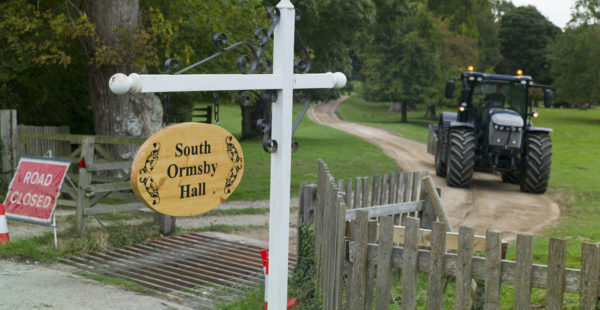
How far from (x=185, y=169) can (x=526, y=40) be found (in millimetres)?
66588

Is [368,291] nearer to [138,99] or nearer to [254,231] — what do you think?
[254,231]

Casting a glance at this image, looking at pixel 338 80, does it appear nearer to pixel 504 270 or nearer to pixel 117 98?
pixel 504 270

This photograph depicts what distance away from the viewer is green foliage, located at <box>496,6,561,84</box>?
65.3 metres

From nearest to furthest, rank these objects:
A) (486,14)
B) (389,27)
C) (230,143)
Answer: (230,143), (389,27), (486,14)

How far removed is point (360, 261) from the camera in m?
5.17

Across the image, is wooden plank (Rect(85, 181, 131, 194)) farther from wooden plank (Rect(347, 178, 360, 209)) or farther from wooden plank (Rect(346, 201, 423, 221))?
wooden plank (Rect(346, 201, 423, 221))

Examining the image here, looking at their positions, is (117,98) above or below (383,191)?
above

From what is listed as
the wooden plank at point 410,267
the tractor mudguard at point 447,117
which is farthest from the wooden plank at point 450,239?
the tractor mudguard at point 447,117

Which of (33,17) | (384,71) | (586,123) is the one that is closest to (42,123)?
(33,17)

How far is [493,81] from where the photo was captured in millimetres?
17828

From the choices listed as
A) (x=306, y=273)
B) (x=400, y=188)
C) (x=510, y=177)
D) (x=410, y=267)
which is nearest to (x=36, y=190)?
(x=306, y=273)

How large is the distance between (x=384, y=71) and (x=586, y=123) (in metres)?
14.5

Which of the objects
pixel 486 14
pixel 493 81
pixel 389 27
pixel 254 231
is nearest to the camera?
pixel 254 231

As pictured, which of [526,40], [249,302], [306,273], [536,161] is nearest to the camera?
[249,302]
